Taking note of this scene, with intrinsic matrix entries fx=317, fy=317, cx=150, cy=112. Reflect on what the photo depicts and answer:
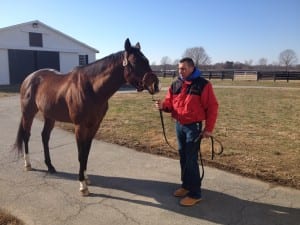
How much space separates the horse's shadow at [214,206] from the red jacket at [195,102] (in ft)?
3.20

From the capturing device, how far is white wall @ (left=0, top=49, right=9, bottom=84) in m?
27.6

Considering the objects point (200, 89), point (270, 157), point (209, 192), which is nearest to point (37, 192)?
point (209, 192)

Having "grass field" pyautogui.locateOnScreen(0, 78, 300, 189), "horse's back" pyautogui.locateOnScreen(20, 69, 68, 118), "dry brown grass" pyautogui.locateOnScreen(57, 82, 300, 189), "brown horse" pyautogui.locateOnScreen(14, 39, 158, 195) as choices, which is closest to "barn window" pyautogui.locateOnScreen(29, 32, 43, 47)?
"grass field" pyautogui.locateOnScreen(0, 78, 300, 189)

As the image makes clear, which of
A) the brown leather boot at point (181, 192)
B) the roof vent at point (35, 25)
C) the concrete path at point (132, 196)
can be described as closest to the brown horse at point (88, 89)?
the concrete path at point (132, 196)

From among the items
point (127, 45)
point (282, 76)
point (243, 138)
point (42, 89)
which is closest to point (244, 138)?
point (243, 138)

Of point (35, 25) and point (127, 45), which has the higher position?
point (35, 25)

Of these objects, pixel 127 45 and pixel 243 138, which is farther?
pixel 243 138

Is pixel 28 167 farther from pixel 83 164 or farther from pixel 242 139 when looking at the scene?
pixel 242 139

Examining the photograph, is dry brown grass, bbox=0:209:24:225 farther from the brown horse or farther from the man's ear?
the man's ear

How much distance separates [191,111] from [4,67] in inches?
1091

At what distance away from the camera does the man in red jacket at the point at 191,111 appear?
3.78 m

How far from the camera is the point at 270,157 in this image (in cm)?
572

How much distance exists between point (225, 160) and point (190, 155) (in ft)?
5.82

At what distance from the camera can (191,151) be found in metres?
3.97
